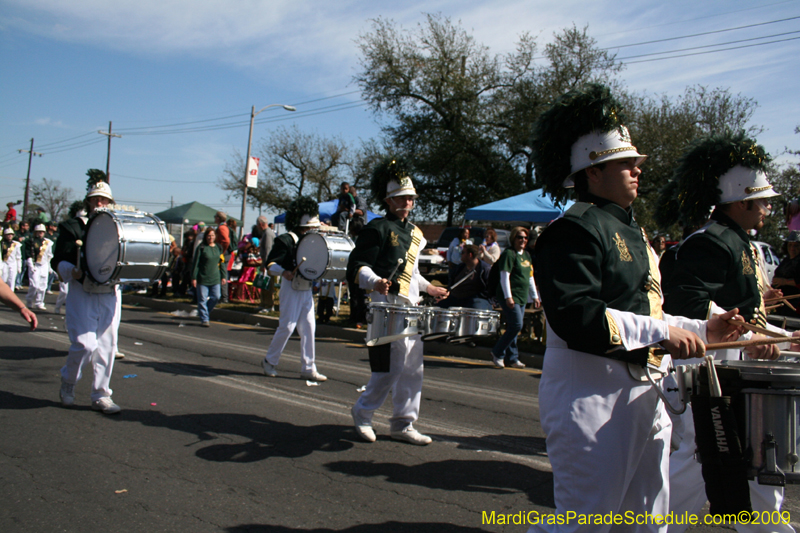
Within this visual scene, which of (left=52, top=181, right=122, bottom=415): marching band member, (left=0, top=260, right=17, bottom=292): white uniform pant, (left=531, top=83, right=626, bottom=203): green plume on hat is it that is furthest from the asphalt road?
(left=0, top=260, right=17, bottom=292): white uniform pant

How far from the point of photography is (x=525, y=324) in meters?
11.2

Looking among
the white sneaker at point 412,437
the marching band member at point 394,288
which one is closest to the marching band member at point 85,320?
the marching band member at point 394,288

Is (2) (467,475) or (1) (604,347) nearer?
(1) (604,347)

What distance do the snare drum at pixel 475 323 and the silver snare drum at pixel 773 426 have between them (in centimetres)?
261

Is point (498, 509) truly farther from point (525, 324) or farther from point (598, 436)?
point (525, 324)

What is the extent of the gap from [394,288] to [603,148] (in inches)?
115

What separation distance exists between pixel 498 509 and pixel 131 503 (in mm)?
2309

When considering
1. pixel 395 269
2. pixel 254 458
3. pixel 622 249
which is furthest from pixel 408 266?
pixel 622 249

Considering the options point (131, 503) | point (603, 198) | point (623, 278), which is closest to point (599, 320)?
point (623, 278)

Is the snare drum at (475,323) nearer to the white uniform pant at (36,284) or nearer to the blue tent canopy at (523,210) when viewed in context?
the blue tent canopy at (523,210)

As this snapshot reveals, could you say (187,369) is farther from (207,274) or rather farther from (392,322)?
(207,274)

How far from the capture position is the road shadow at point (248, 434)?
16.5ft

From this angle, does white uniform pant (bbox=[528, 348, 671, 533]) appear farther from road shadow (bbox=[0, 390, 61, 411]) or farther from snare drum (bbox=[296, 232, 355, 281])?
snare drum (bbox=[296, 232, 355, 281])

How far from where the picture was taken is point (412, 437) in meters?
5.32
